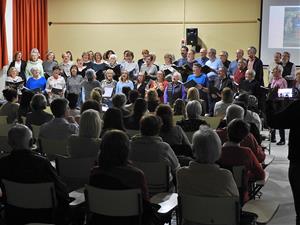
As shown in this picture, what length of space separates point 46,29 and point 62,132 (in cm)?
859

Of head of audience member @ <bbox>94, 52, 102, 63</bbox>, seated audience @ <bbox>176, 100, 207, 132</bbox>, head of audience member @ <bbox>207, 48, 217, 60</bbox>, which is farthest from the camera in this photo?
head of audience member @ <bbox>94, 52, 102, 63</bbox>

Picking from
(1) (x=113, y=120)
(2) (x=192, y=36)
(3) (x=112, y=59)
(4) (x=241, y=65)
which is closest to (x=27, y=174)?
(1) (x=113, y=120)

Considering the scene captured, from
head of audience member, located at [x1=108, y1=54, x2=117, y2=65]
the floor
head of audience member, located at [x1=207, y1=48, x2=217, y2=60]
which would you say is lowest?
the floor

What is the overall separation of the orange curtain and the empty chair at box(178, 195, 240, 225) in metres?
9.50

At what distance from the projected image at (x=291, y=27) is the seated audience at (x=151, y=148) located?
8467mm

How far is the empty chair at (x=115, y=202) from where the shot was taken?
113 inches

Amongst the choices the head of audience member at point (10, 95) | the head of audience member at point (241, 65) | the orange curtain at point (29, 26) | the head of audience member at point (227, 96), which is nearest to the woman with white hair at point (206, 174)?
the head of audience member at point (227, 96)

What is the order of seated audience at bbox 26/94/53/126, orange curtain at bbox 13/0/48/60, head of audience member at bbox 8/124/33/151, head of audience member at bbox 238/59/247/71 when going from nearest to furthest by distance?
head of audience member at bbox 8/124/33/151 < seated audience at bbox 26/94/53/126 < head of audience member at bbox 238/59/247/71 < orange curtain at bbox 13/0/48/60

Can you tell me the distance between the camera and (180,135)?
15.0 ft

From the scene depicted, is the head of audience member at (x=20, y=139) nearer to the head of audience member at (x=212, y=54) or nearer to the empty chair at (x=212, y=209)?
the empty chair at (x=212, y=209)

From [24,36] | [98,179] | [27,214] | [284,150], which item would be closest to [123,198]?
[98,179]

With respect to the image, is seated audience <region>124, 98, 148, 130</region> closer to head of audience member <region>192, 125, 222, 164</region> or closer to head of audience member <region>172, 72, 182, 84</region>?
head of audience member <region>192, 125, 222, 164</region>

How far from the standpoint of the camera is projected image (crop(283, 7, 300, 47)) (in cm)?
1133

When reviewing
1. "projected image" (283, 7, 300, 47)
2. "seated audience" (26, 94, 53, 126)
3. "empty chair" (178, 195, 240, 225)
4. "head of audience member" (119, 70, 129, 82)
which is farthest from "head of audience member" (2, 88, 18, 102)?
"projected image" (283, 7, 300, 47)
